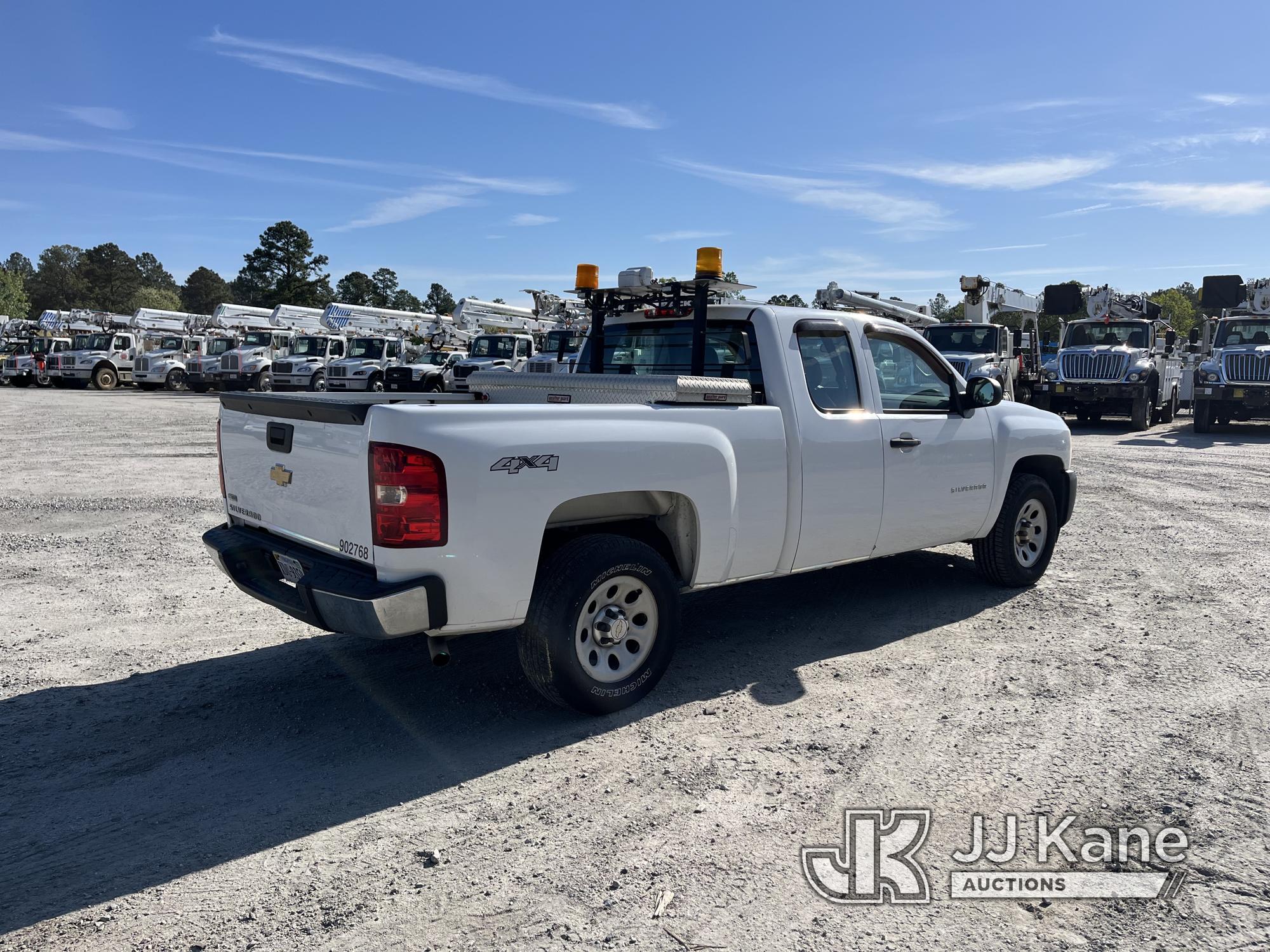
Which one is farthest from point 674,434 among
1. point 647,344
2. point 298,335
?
point 298,335

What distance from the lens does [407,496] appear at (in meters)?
3.70

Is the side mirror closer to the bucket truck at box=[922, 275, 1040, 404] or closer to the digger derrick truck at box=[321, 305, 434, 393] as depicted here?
the bucket truck at box=[922, 275, 1040, 404]

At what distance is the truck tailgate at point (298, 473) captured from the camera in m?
3.84

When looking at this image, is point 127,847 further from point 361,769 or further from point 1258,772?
point 1258,772

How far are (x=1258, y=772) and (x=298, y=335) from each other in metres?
31.9

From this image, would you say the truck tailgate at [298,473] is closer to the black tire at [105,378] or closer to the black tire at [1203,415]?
the black tire at [1203,415]

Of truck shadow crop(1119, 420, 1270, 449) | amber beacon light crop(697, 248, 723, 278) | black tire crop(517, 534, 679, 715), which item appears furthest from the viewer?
truck shadow crop(1119, 420, 1270, 449)

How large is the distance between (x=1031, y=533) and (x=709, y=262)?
134 inches

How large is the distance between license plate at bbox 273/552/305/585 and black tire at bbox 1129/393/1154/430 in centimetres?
2090

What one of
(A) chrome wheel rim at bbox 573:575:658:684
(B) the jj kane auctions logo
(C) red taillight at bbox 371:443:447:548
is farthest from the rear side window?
(B) the jj kane auctions logo

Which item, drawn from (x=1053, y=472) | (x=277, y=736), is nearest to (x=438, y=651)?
(x=277, y=736)

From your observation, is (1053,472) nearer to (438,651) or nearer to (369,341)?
(438,651)

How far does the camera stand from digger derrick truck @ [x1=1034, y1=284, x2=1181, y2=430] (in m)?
21.2

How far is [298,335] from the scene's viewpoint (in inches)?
1265
